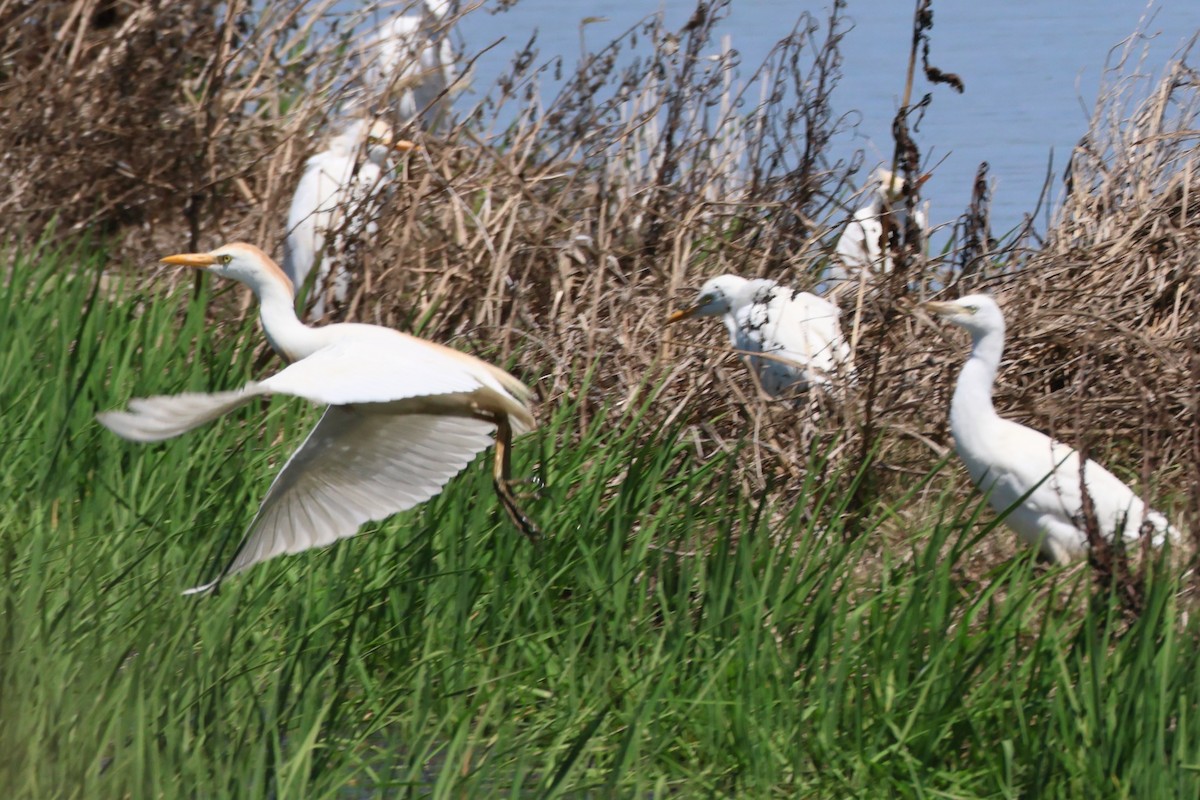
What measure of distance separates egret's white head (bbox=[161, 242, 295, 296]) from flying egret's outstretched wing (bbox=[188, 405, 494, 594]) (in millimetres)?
557

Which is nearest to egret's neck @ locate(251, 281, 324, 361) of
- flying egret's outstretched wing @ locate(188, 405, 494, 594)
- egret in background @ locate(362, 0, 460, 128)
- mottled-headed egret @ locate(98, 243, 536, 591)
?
mottled-headed egret @ locate(98, 243, 536, 591)

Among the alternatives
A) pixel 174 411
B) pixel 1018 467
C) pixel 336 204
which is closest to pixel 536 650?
pixel 174 411

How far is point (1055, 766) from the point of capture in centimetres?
268

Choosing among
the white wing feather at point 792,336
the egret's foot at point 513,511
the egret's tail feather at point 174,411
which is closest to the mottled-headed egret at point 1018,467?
the white wing feather at point 792,336

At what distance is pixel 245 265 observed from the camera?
348cm

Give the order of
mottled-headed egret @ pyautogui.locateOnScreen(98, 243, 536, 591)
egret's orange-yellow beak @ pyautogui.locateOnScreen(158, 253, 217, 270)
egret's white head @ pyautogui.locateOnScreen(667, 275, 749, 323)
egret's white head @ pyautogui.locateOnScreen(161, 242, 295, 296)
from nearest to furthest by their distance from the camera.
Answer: mottled-headed egret @ pyautogui.locateOnScreen(98, 243, 536, 591), egret's white head @ pyautogui.locateOnScreen(161, 242, 295, 296), egret's orange-yellow beak @ pyautogui.locateOnScreen(158, 253, 217, 270), egret's white head @ pyautogui.locateOnScreen(667, 275, 749, 323)

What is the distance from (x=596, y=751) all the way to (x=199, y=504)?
112 cm

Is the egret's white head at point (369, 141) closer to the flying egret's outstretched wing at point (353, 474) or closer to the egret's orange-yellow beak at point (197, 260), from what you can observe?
the egret's orange-yellow beak at point (197, 260)

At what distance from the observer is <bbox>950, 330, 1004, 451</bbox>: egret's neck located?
3893mm

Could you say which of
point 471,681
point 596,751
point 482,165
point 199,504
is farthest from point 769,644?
point 482,165

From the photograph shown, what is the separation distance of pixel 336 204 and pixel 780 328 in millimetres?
1356

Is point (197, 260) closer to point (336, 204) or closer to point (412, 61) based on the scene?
point (336, 204)

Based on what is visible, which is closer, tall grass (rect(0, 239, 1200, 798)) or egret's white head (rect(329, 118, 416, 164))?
tall grass (rect(0, 239, 1200, 798))

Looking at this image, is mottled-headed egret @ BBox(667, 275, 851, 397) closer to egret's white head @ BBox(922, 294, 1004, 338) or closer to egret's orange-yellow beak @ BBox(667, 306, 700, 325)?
egret's orange-yellow beak @ BBox(667, 306, 700, 325)
